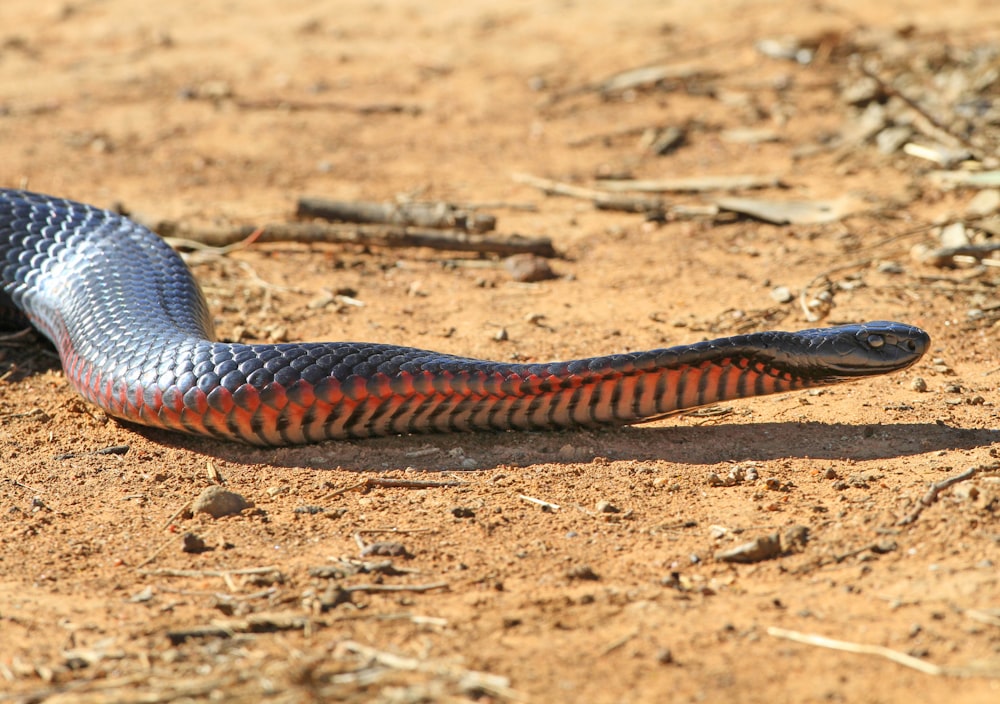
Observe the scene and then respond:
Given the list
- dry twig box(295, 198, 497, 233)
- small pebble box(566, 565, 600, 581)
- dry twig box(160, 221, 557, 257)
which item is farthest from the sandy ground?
dry twig box(295, 198, 497, 233)

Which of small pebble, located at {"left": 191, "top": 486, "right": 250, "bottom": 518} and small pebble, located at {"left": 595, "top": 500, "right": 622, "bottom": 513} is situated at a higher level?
small pebble, located at {"left": 191, "top": 486, "right": 250, "bottom": 518}

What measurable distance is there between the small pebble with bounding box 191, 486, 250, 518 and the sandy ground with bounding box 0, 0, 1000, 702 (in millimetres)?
76

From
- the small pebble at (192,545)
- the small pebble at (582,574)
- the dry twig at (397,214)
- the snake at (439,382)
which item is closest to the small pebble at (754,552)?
the small pebble at (582,574)

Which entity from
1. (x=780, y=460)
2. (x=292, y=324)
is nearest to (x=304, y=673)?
(x=780, y=460)

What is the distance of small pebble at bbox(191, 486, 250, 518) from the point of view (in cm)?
449

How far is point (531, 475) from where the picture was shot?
4766mm

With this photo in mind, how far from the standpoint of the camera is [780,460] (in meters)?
4.83

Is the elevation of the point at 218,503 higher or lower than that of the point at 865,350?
lower

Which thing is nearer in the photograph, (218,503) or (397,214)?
(218,503)

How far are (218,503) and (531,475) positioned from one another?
126cm

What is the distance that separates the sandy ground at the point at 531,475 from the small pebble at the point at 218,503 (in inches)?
3.0

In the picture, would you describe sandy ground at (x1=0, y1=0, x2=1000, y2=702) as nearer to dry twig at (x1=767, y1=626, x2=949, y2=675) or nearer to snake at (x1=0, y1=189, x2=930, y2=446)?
dry twig at (x1=767, y1=626, x2=949, y2=675)

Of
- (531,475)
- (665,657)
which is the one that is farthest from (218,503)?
(665,657)

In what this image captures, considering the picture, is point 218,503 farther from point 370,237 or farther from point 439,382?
point 370,237
